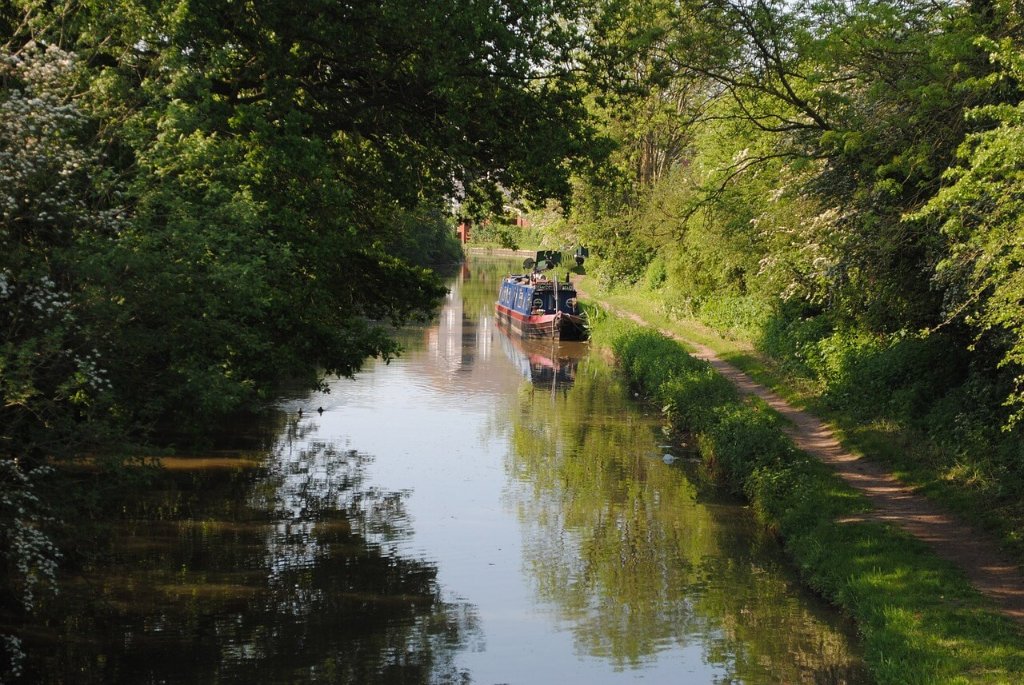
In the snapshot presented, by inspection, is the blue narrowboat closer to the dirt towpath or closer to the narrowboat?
the narrowboat

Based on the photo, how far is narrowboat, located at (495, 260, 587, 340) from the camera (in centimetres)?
3978

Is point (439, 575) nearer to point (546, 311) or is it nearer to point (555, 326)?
point (555, 326)

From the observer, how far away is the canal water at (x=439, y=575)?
1063cm

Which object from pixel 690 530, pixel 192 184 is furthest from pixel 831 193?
pixel 192 184

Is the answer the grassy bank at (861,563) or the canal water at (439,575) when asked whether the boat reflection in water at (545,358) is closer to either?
the canal water at (439,575)

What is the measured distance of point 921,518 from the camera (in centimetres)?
1363

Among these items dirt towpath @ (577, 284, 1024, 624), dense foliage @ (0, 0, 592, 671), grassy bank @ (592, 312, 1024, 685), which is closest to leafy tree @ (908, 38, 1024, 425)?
dirt towpath @ (577, 284, 1024, 624)

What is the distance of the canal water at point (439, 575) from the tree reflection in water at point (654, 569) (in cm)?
4

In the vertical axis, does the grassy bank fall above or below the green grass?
below

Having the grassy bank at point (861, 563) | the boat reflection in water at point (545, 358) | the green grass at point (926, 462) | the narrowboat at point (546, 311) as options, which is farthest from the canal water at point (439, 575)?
the narrowboat at point (546, 311)

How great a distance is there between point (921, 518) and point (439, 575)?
5884 millimetres

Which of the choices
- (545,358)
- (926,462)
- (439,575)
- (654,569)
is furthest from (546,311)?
(439,575)

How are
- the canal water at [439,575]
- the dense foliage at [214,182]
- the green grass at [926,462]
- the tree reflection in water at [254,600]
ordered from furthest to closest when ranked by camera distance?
the green grass at [926,462] → the canal water at [439,575] → the tree reflection in water at [254,600] → the dense foliage at [214,182]

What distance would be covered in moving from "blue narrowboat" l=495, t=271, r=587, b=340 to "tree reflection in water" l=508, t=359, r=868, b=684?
18293mm
